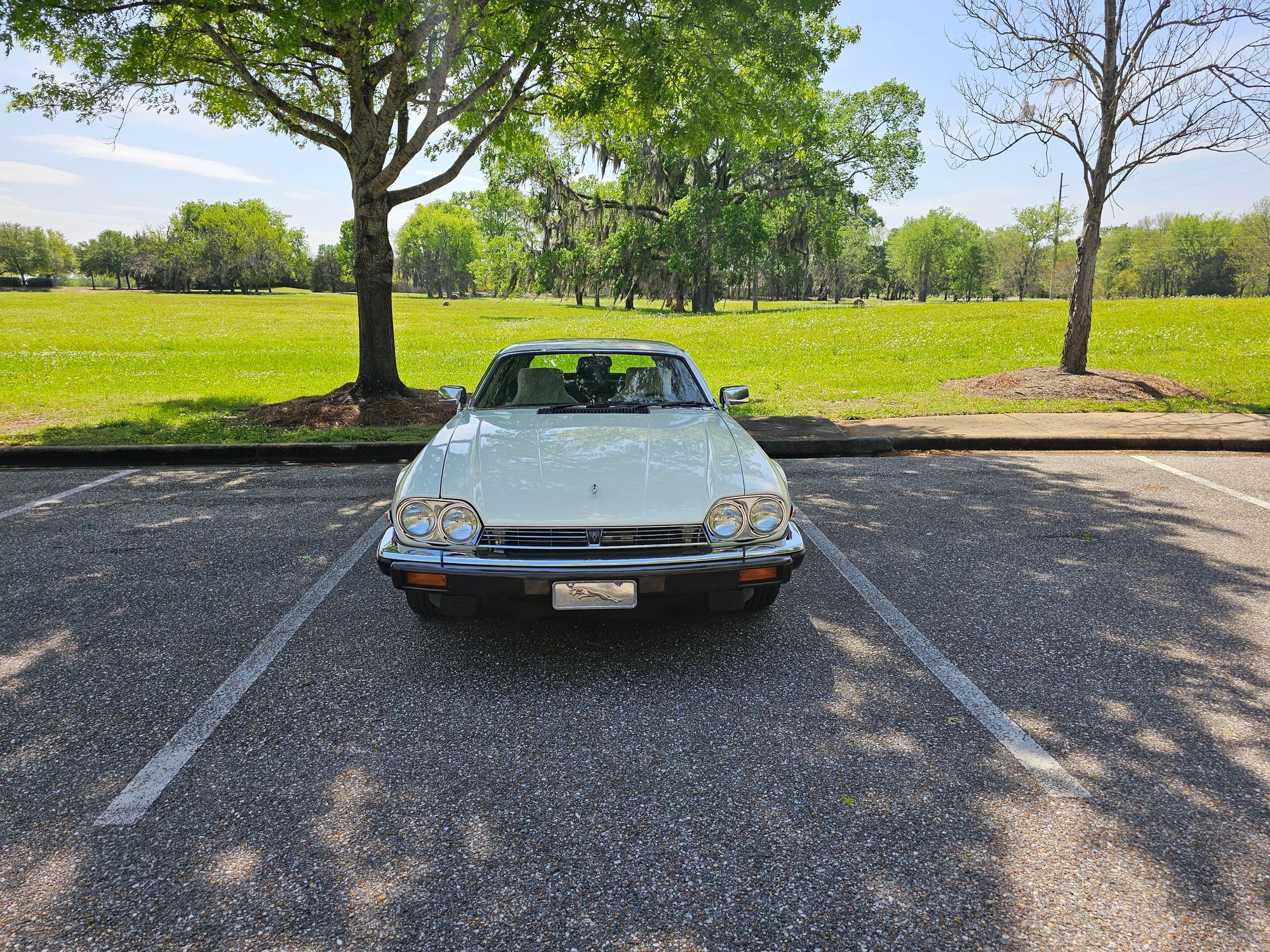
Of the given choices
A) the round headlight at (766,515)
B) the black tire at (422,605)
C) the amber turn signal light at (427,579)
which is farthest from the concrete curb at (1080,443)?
the amber turn signal light at (427,579)

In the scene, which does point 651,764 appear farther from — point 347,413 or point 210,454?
point 347,413

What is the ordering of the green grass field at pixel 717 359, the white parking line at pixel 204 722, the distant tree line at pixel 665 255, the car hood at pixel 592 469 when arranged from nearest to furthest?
the white parking line at pixel 204 722
the car hood at pixel 592 469
the green grass field at pixel 717 359
the distant tree line at pixel 665 255

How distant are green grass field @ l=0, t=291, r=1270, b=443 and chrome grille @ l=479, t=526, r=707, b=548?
5718 mm

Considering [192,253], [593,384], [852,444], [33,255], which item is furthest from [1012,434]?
[33,255]

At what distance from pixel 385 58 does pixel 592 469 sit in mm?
8516

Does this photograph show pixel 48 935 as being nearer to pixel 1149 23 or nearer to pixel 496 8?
pixel 496 8

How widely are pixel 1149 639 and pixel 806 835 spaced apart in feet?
7.93

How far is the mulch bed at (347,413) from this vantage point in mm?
9500

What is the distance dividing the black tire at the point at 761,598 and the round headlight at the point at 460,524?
1284mm

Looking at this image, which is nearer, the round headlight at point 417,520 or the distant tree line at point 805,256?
the round headlight at point 417,520

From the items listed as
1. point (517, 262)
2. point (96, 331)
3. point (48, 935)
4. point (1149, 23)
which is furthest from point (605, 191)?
point (48, 935)

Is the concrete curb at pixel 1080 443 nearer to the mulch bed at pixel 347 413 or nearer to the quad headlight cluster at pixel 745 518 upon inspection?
the quad headlight cluster at pixel 745 518

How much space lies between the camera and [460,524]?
10.9 ft

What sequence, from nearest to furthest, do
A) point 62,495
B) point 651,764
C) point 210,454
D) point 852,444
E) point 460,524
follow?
1. point 651,764
2. point 460,524
3. point 62,495
4. point 210,454
5. point 852,444
